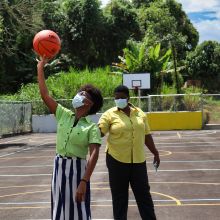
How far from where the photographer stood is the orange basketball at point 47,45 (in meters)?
5.21

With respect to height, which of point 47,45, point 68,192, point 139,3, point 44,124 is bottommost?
point 44,124

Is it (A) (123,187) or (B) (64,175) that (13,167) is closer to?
(A) (123,187)

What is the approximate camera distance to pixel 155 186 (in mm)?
9977

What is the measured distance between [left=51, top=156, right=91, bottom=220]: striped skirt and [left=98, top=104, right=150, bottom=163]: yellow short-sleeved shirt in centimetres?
152

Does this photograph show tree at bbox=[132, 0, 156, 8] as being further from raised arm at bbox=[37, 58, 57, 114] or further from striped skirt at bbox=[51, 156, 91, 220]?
striped skirt at bbox=[51, 156, 91, 220]

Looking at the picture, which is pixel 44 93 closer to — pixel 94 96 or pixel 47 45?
pixel 94 96

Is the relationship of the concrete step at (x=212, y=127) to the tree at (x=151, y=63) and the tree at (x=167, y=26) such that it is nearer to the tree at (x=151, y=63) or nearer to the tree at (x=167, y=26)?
the tree at (x=151, y=63)

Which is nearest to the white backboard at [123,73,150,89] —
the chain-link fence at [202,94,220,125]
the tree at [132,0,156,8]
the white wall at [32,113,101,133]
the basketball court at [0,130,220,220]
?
the chain-link fence at [202,94,220,125]

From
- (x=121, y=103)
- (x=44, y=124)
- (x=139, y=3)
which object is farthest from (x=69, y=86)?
(x=139, y=3)

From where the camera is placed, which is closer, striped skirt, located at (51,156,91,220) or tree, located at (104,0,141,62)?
striped skirt, located at (51,156,91,220)

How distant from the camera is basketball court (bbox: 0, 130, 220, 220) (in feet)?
25.5

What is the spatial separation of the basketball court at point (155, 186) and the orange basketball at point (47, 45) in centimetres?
298

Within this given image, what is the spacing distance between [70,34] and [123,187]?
38.1 meters

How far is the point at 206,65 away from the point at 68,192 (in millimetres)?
40113
